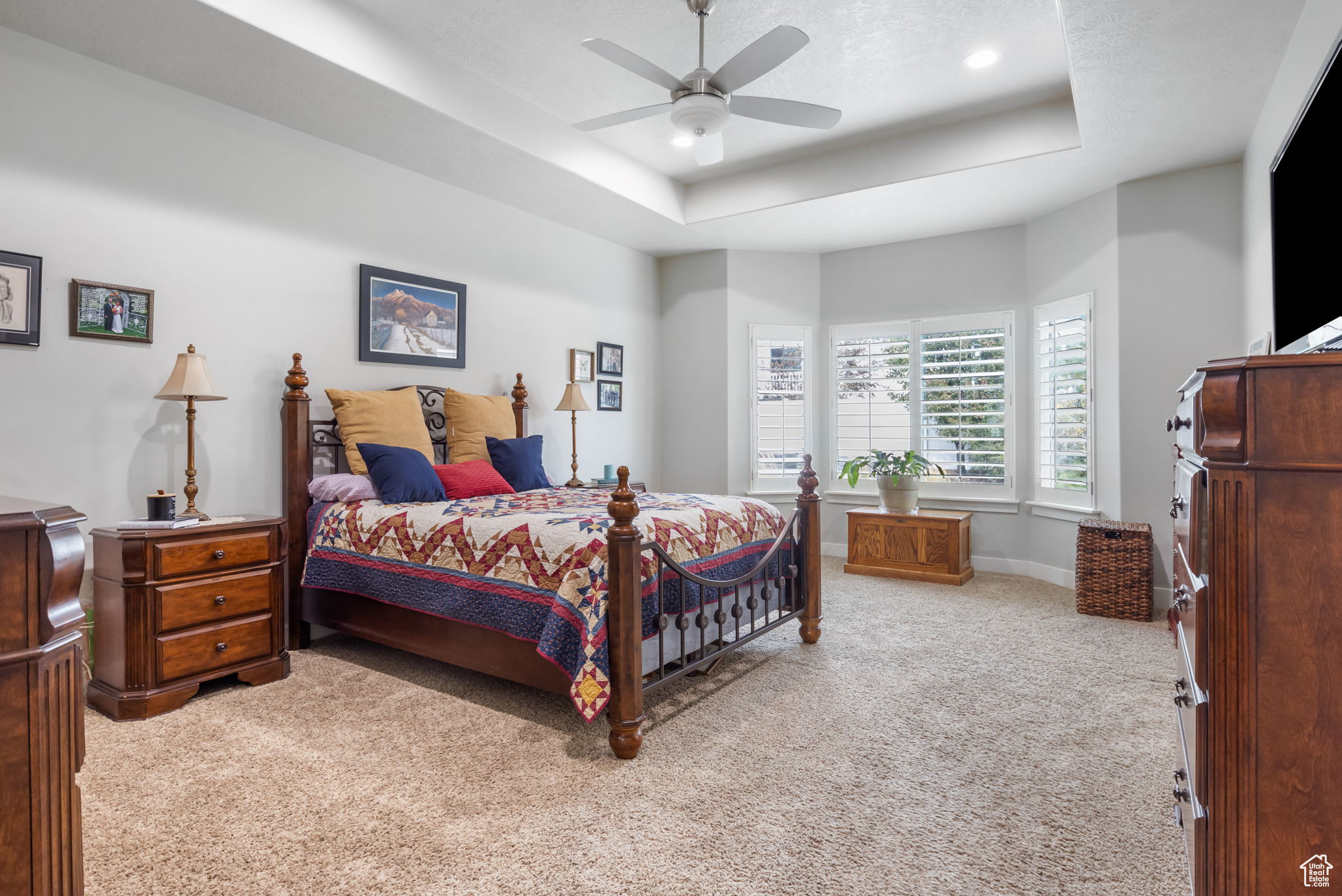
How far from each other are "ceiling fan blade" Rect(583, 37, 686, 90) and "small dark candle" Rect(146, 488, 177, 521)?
2.47 metres

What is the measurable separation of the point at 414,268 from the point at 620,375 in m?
2.10

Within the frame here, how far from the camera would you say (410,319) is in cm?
427

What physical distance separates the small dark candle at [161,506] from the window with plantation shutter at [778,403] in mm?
4374

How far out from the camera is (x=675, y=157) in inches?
193

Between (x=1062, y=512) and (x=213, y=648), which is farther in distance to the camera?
(x=1062, y=512)

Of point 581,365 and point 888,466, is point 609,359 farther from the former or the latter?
point 888,466

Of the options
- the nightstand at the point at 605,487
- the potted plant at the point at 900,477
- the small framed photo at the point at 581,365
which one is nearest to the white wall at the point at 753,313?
the potted plant at the point at 900,477

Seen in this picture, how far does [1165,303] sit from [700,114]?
3339 millimetres

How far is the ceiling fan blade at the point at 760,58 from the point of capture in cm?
249

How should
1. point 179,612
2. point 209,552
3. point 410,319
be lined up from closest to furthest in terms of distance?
1. point 179,612
2. point 209,552
3. point 410,319

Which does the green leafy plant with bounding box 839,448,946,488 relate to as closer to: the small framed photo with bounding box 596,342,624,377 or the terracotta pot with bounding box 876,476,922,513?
A: the terracotta pot with bounding box 876,476,922,513

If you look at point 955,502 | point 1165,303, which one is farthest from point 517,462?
point 1165,303

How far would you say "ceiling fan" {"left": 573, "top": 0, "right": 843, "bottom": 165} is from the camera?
2580mm

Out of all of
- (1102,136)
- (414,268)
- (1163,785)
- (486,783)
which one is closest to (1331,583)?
(1163,785)
